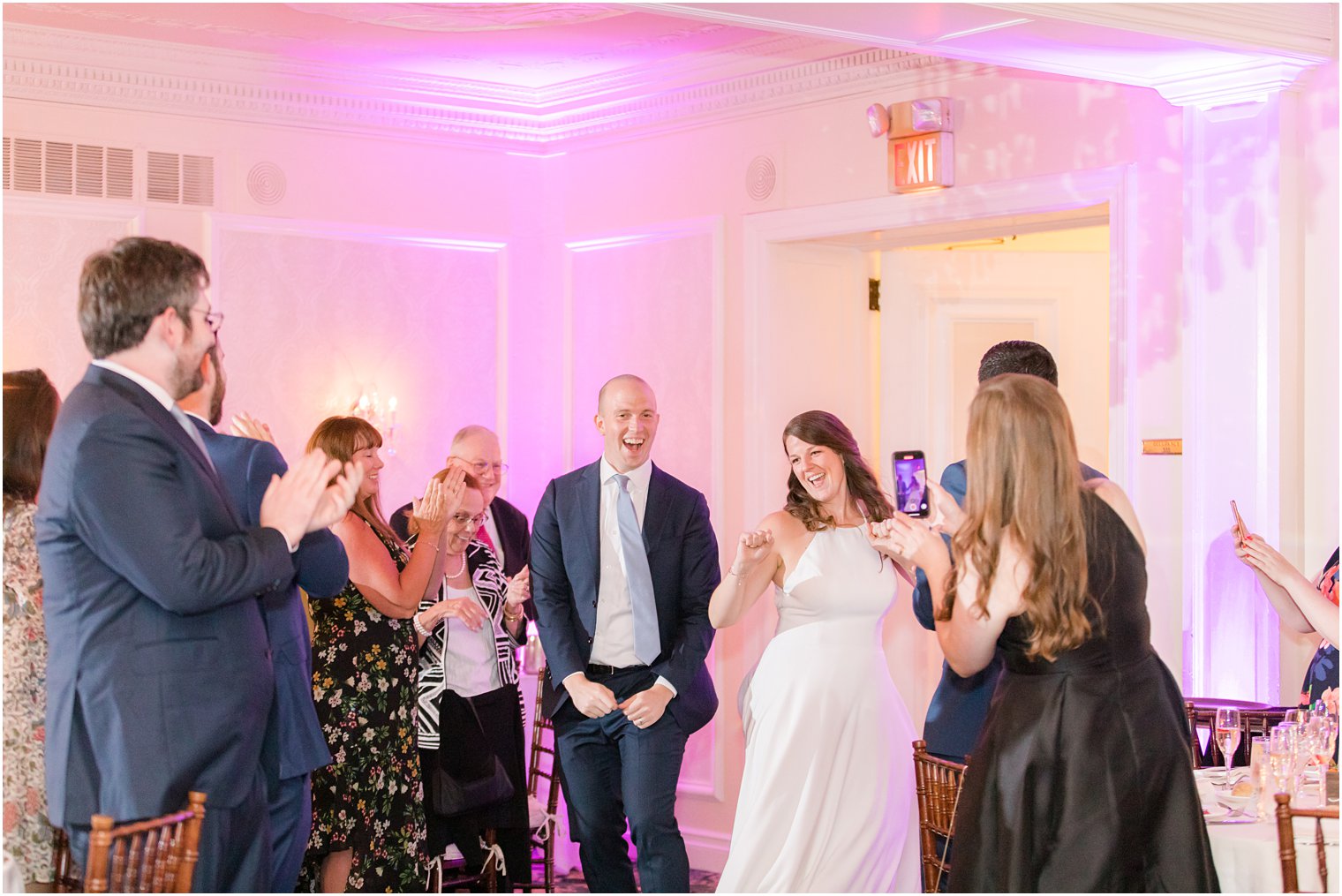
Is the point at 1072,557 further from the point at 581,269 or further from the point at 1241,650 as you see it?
the point at 581,269

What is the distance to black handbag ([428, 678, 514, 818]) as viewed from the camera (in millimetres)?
5184

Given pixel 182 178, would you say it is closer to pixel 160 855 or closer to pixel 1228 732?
pixel 160 855

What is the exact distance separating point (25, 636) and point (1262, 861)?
264cm

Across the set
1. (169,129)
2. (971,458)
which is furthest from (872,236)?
(971,458)

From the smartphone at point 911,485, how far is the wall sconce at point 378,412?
2350mm

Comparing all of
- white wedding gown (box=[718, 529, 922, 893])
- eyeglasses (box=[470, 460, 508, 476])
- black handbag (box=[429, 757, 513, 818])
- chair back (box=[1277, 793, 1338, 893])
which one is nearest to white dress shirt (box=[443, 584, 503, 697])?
black handbag (box=[429, 757, 513, 818])

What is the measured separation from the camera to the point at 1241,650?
Answer: 4.70 meters

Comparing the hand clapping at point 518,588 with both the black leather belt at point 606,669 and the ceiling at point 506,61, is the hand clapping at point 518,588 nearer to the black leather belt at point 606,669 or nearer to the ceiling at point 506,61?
the black leather belt at point 606,669

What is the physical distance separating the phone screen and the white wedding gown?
0.92 m

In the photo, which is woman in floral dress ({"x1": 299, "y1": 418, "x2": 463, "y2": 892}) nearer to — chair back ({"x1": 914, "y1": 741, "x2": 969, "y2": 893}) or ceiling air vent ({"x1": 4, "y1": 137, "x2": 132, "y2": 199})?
chair back ({"x1": 914, "y1": 741, "x2": 969, "y2": 893})

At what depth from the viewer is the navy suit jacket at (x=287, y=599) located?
3.28m

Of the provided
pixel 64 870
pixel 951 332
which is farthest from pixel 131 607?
pixel 951 332

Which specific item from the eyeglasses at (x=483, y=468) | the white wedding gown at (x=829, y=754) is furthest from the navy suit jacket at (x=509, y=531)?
the white wedding gown at (x=829, y=754)

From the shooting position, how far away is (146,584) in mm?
2744
